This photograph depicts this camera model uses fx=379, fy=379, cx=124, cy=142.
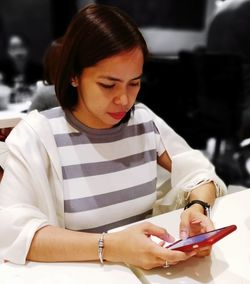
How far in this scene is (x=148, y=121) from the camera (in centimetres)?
127

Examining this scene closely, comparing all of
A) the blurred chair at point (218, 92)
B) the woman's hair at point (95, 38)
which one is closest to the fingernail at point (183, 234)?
the woman's hair at point (95, 38)

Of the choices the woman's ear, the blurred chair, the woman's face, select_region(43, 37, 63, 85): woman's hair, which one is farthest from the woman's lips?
the blurred chair

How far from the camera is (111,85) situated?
1007 mm

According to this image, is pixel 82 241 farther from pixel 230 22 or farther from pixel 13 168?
pixel 230 22

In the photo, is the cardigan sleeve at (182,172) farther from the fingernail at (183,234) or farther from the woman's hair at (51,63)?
the woman's hair at (51,63)

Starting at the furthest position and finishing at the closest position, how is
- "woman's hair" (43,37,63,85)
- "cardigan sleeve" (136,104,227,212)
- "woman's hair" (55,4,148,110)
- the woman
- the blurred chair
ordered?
the blurred chair < "woman's hair" (43,37,63,85) < "cardigan sleeve" (136,104,227,212) < "woman's hair" (55,4,148,110) < the woman

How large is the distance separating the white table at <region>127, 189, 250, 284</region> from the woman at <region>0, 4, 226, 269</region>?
3 cm

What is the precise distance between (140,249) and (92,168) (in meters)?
0.37

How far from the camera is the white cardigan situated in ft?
2.86

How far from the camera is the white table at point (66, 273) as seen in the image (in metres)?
0.76

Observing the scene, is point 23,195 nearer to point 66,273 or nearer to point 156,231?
point 66,273

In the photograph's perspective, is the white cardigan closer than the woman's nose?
Yes

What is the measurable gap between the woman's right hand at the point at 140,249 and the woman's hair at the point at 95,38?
449 millimetres

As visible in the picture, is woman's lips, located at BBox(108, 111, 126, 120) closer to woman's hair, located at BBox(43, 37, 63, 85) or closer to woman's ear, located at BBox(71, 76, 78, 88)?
woman's ear, located at BBox(71, 76, 78, 88)
